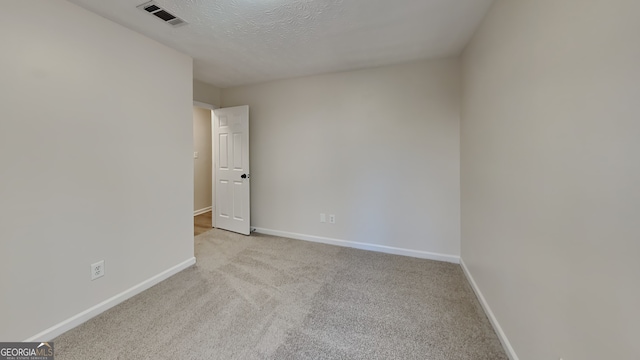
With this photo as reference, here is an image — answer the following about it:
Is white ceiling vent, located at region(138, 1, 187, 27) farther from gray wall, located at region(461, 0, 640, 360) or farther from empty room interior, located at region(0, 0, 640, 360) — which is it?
gray wall, located at region(461, 0, 640, 360)

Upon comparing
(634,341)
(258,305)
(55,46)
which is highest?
(55,46)

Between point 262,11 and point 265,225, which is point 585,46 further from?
point 265,225

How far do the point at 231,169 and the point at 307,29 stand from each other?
8.01ft

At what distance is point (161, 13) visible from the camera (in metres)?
1.80

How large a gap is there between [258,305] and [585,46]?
2.39 m

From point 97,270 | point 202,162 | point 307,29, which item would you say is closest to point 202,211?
point 202,162

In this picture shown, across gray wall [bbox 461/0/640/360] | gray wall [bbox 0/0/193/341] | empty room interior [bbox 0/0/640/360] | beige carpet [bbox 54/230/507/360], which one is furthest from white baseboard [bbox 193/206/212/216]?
gray wall [bbox 461/0/640/360]

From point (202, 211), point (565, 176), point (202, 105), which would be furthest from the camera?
point (202, 211)

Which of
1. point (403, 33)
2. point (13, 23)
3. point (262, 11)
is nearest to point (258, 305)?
point (262, 11)

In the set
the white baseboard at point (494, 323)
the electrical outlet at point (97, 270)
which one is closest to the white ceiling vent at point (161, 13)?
the electrical outlet at point (97, 270)

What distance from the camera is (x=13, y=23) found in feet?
4.68

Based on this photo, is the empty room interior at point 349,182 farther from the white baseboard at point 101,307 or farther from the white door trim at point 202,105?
the white door trim at point 202,105

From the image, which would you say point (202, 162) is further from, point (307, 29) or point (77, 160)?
point (307, 29)

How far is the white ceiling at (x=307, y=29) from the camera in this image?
1719 millimetres
